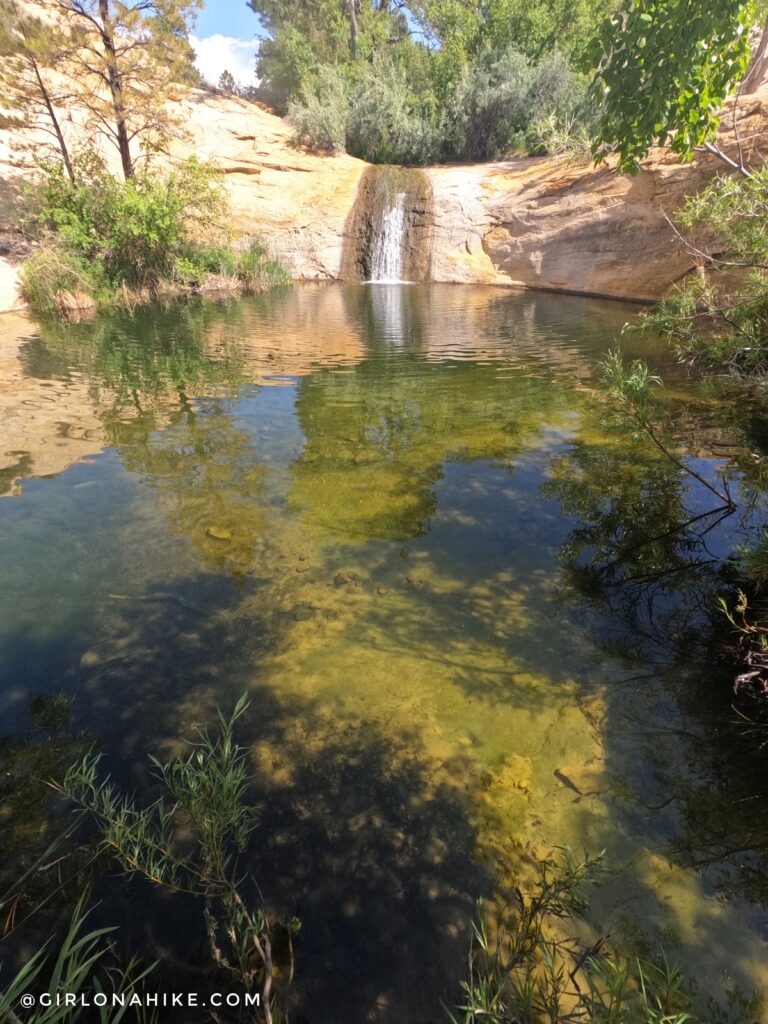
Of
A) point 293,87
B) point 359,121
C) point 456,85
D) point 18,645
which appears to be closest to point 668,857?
point 18,645

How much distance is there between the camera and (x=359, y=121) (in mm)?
25359

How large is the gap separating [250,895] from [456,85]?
3336 centimetres

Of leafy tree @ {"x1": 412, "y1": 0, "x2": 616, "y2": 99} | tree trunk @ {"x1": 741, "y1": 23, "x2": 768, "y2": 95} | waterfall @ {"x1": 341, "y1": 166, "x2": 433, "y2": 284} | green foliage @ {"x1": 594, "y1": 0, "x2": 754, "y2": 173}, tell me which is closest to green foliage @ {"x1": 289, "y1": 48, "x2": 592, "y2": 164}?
leafy tree @ {"x1": 412, "y1": 0, "x2": 616, "y2": 99}

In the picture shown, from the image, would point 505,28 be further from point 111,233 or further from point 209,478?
point 209,478

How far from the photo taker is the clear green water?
1.85 m

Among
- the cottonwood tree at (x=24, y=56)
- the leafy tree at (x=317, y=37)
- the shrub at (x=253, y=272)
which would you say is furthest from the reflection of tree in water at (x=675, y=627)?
the leafy tree at (x=317, y=37)

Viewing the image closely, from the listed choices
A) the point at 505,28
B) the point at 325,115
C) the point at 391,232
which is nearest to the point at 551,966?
the point at 391,232

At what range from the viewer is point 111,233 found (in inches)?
555

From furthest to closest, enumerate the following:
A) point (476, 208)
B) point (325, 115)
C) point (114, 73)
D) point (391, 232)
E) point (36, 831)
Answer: point (325, 115) < point (391, 232) < point (476, 208) < point (114, 73) < point (36, 831)

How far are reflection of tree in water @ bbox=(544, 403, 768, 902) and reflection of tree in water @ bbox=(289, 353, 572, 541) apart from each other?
1.18m

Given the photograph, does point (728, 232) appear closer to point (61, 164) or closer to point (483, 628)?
point (483, 628)

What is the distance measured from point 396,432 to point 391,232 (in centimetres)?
1960

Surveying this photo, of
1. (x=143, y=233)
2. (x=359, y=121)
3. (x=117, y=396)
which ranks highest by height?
(x=359, y=121)

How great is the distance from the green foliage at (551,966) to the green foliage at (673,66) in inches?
157
